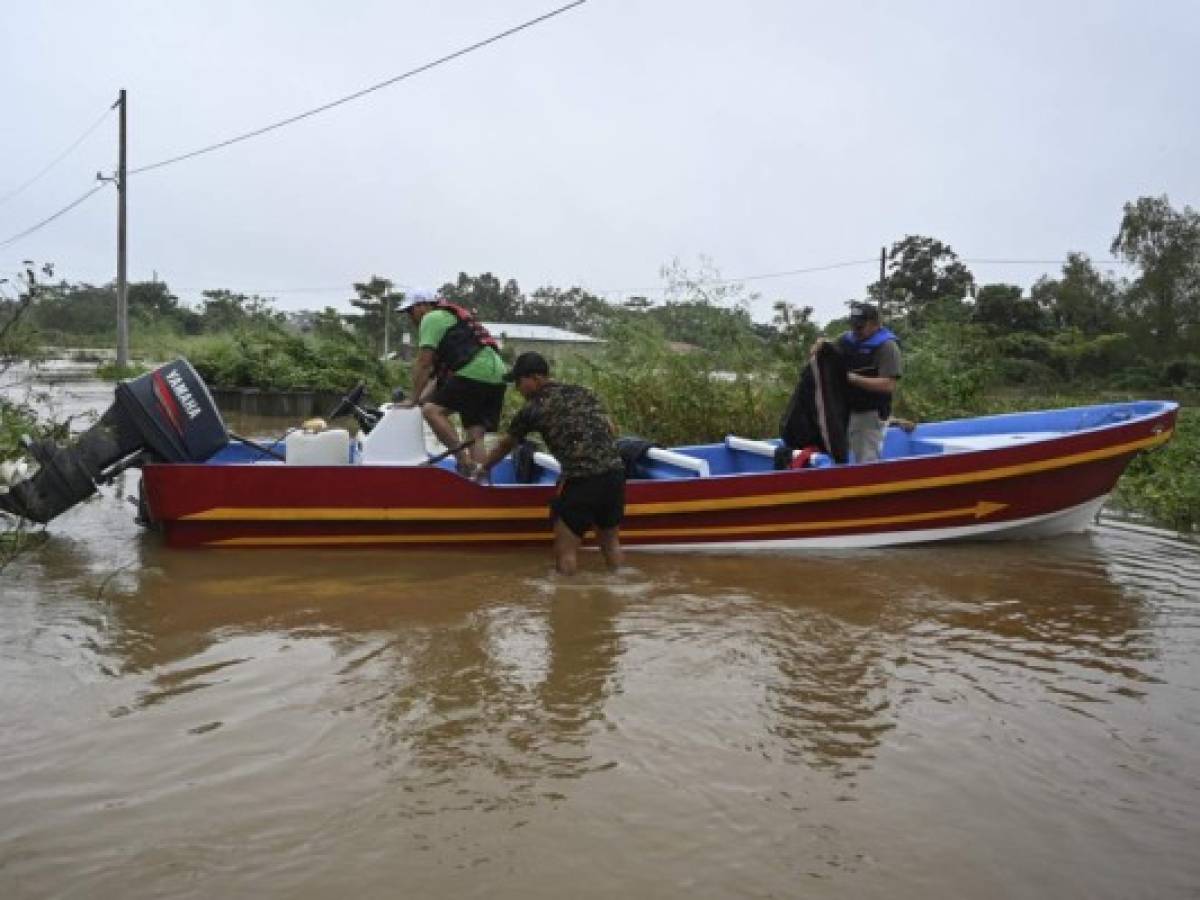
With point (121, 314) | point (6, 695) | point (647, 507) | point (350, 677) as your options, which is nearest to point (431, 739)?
point (350, 677)

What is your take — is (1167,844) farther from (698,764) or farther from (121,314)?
(121,314)

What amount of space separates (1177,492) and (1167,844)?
22.9ft

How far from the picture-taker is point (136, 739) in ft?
11.7

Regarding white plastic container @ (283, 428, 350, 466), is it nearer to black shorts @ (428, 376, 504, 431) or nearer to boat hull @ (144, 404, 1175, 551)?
boat hull @ (144, 404, 1175, 551)

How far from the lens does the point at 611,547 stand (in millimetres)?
6410

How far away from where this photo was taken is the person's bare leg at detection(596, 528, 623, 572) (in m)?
6.38

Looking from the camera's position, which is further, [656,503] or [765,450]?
[765,450]

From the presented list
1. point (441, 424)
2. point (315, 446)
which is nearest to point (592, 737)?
point (441, 424)

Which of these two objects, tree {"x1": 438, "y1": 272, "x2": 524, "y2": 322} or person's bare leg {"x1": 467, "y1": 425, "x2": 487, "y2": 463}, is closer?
person's bare leg {"x1": 467, "y1": 425, "x2": 487, "y2": 463}

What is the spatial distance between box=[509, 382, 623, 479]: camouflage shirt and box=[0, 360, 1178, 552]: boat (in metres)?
0.78

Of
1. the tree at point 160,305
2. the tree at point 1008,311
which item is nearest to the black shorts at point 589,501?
the tree at point 1008,311

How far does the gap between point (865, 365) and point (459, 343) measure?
2912mm

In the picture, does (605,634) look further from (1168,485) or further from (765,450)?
(1168,485)

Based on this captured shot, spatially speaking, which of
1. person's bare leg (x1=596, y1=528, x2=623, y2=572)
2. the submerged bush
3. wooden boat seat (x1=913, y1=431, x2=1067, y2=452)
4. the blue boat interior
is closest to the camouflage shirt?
person's bare leg (x1=596, y1=528, x2=623, y2=572)
